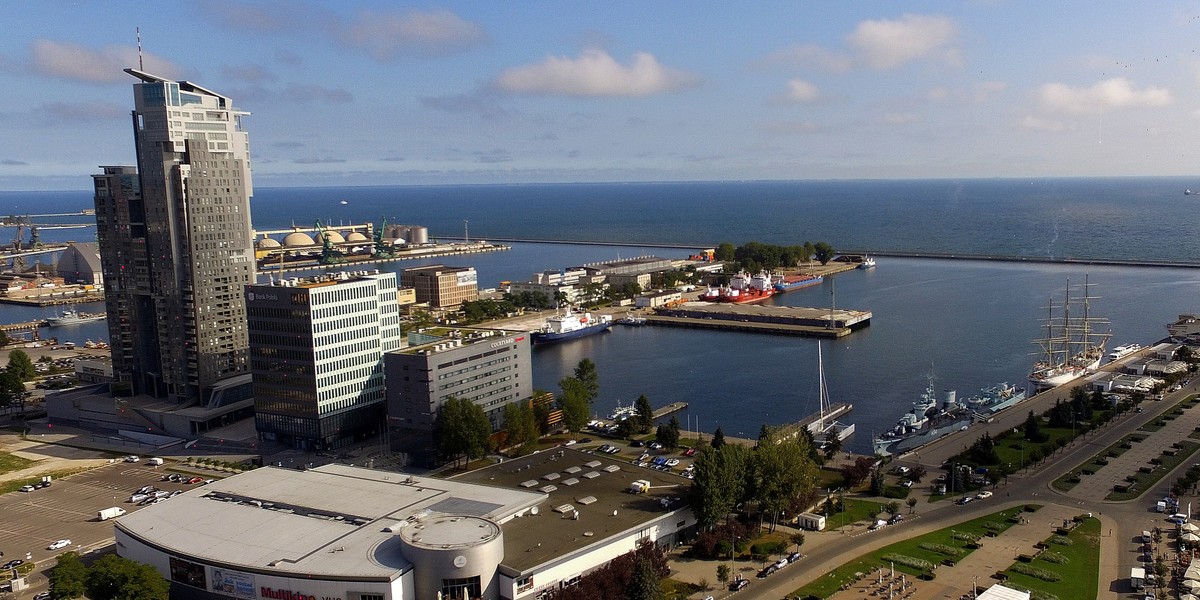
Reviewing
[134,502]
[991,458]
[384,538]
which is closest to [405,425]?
[134,502]

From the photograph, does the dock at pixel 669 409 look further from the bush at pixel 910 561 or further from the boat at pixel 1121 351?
the boat at pixel 1121 351

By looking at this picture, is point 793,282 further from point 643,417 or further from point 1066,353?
point 643,417

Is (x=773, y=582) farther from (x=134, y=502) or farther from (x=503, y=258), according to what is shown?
(x=503, y=258)

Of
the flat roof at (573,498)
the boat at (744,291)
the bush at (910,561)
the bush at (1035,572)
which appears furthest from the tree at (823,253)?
the bush at (1035,572)

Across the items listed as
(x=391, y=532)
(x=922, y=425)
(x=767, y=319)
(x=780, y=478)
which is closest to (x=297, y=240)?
(x=767, y=319)

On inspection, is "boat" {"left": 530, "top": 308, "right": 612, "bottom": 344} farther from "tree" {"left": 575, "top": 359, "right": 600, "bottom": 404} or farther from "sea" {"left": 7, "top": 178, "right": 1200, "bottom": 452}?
"tree" {"left": 575, "top": 359, "right": 600, "bottom": 404}
